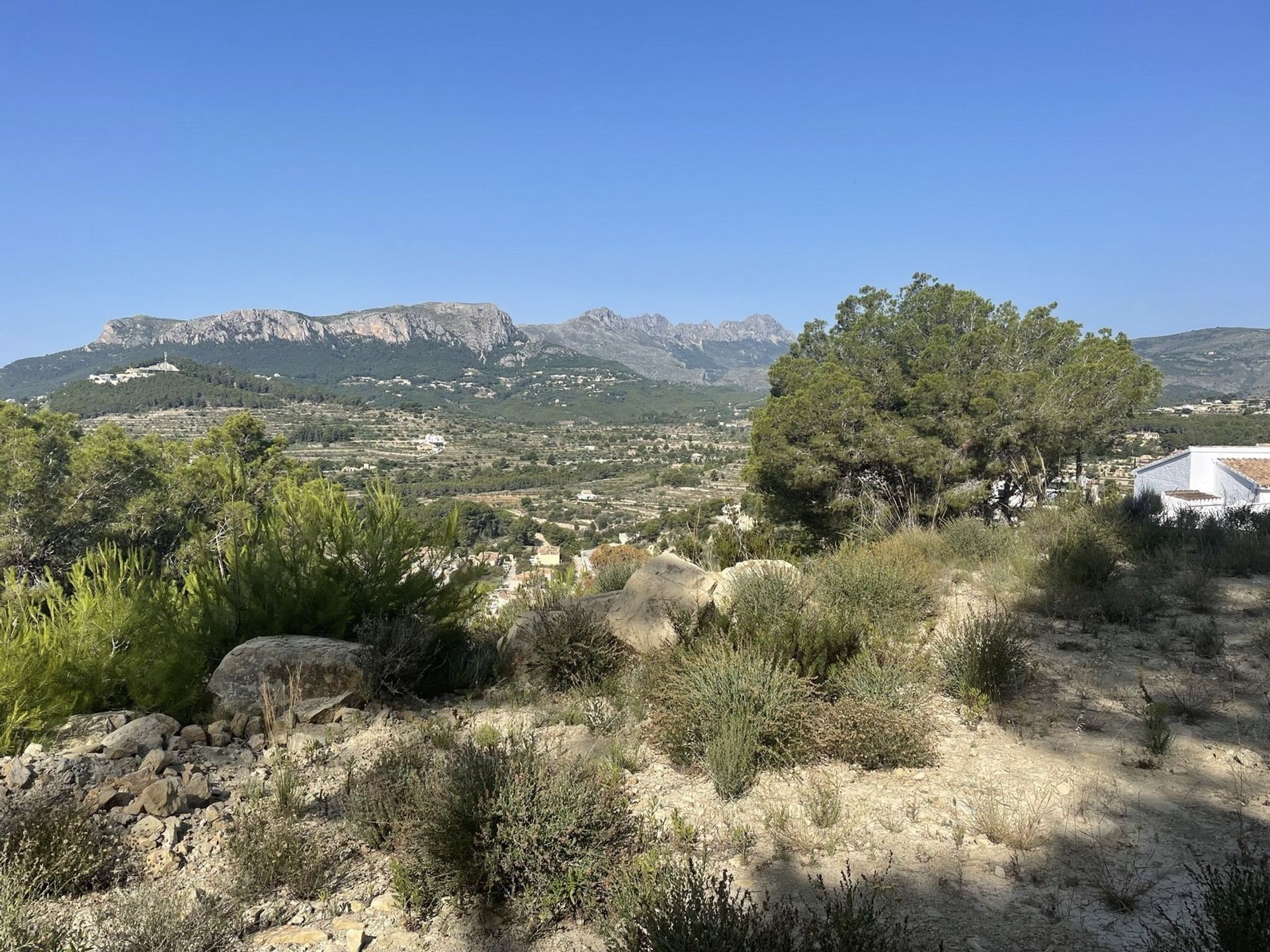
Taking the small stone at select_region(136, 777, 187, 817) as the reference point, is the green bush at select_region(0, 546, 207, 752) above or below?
above

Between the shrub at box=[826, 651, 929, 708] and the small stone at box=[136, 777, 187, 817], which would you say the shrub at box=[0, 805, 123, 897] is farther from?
the shrub at box=[826, 651, 929, 708]

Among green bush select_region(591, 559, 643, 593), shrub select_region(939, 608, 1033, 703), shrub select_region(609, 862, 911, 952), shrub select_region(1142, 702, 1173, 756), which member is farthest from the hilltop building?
shrub select_region(1142, 702, 1173, 756)

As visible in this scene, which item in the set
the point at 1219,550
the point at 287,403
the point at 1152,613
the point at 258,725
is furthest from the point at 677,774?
the point at 287,403

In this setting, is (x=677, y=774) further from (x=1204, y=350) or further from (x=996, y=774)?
(x=1204, y=350)

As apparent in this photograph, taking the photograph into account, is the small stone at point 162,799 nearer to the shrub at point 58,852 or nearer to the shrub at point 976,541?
the shrub at point 58,852

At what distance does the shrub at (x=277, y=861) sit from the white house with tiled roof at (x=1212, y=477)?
2258 cm

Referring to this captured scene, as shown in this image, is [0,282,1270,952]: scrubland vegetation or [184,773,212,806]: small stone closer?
[0,282,1270,952]: scrubland vegetation

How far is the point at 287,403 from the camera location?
119312 millimetres

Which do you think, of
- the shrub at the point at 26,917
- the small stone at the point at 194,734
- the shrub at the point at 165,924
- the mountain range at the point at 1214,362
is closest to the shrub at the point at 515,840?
the shrub at the point at 165,924

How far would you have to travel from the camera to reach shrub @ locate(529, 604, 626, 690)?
6121 millimetres

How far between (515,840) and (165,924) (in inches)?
53.0

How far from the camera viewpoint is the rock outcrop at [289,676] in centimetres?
525

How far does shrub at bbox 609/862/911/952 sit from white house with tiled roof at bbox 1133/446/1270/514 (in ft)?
70.9

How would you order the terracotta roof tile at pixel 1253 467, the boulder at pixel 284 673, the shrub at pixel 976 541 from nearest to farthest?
the boulder at pixel 284 673
the shrub at pixel 976 541
the terracotta roof tile at pixel 1253 467
